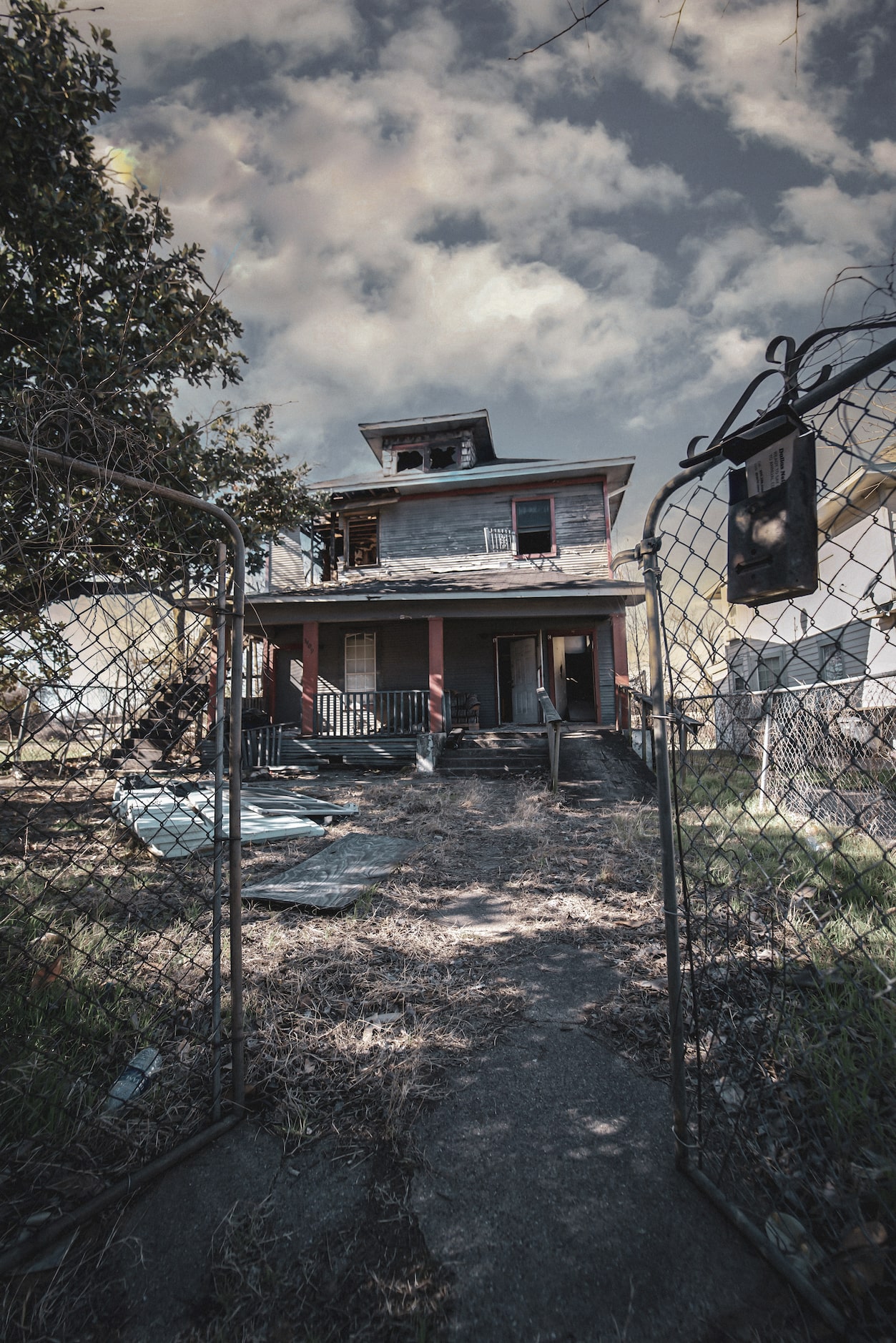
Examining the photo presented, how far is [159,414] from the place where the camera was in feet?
17.6

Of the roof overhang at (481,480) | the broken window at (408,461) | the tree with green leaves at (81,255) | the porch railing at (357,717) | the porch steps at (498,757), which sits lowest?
the porch steps at (498,757)

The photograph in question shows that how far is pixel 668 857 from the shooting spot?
5.32 ft

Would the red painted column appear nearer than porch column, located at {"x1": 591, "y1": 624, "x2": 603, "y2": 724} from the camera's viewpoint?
Yes

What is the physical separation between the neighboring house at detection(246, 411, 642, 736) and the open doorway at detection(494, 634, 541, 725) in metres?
0.04

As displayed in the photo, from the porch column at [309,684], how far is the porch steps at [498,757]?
122 inches

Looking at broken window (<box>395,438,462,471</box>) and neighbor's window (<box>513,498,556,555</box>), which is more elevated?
broken window (<box>395,438,462,471</box>)

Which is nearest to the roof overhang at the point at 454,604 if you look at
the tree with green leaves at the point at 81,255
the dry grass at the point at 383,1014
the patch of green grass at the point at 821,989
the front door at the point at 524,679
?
the front door at the point at 524,679

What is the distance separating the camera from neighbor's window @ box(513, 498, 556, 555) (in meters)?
14.0

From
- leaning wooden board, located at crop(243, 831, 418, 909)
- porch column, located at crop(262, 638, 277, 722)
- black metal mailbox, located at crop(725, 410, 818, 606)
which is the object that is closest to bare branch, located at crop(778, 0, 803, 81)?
black metal mailbox, located at crop(725, 410, 818, 606)

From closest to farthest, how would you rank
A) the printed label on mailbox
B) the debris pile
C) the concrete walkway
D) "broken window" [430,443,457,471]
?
1. the concrete walkway
2. the printed label on mailbox
3. the debris pile
4. "broken window" [430,443,457,471]

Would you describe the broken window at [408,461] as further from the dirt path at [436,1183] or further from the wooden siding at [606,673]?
the dirt path at [436,1183]

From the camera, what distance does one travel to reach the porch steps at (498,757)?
9.92 meters

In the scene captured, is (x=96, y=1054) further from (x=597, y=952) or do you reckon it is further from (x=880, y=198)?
(x=880, y=198)

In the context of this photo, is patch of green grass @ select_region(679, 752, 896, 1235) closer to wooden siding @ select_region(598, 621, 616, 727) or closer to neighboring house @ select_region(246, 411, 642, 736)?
neighboring house @ select_region(246, 411, 642, 736)
